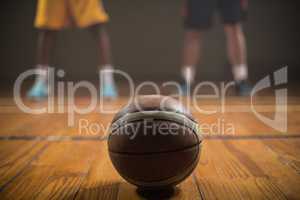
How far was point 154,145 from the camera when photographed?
3.76 feet

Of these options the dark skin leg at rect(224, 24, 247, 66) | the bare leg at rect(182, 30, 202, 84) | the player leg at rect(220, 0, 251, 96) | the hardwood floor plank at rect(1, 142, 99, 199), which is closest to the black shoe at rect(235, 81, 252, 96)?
the player leg at rect(220, 0, 251, 96)

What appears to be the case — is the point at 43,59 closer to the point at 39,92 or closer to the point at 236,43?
the point at 39,92

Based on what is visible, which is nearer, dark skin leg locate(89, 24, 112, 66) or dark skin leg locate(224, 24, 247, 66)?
dark skin leg locate(89, 24, 112, 66)

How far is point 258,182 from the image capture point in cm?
133

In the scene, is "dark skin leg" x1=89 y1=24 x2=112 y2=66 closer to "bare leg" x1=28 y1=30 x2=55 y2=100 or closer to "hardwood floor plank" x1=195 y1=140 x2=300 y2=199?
"bare leg" x1=28 y1=30 x2=55 y2=100

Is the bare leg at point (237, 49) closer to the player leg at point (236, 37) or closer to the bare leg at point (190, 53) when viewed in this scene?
the player leg at point (236, 37)

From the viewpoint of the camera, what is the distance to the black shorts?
145 inches

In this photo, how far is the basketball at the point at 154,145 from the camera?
115 centimetres

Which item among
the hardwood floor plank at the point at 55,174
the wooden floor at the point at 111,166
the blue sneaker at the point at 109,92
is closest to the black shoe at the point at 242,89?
the blue sneaker at the point at 109,92

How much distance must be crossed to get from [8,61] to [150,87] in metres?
1.69

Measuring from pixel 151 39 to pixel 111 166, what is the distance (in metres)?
3.17

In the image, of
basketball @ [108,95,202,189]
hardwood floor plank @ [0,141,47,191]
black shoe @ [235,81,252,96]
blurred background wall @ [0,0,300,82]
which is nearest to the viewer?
basketball @ [108,95,202,189]

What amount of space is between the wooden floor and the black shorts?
1519 millimetres

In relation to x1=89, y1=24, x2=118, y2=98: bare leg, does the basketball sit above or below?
below
